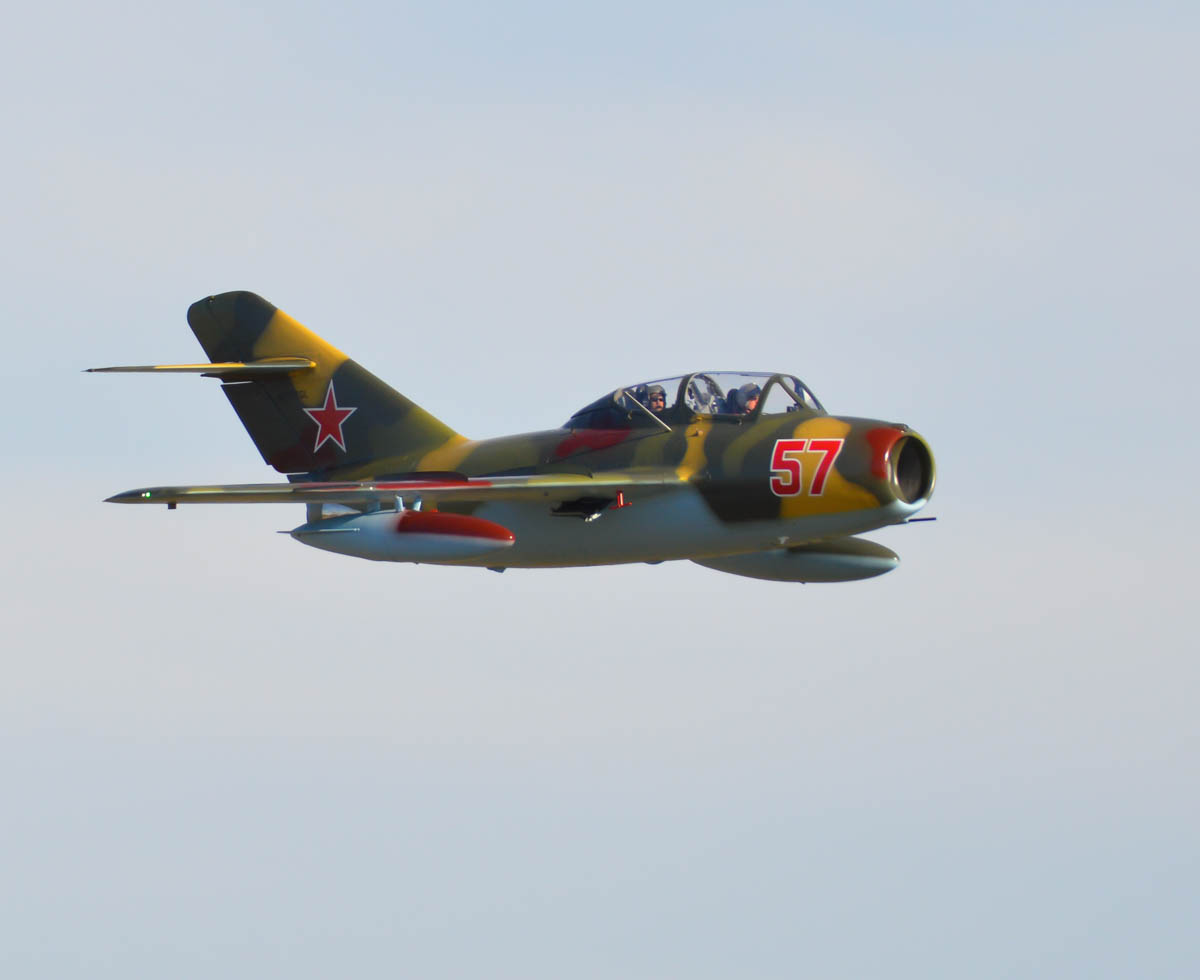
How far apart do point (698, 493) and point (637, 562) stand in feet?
4.92

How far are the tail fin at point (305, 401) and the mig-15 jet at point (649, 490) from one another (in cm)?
35

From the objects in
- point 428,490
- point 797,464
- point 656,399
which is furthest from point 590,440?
point 797,464

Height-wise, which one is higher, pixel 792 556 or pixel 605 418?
pixel 605 418

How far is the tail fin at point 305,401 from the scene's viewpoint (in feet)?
89.4

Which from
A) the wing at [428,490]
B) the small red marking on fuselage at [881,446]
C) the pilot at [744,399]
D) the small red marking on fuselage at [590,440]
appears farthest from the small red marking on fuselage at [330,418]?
the small red marking on fuselage at [881,446]

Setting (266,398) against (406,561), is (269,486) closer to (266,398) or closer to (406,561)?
(406,561)

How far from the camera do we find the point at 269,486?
23094 mm

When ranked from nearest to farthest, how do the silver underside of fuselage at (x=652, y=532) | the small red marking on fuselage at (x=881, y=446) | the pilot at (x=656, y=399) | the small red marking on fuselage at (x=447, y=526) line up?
the small red marking on fuselage at (x=447, y=526)
the small red marking on fuselage at (x=881, y=446)
the silver underside of fuselage at (x=652, y=532)
the pilot at (x=656, y=399)

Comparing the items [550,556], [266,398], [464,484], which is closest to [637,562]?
[550,556]

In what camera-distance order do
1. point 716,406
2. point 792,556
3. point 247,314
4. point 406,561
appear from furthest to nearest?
point 247,314 → point 792,556 → point 716,406 → point 406,561

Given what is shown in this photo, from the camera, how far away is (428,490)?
2314 centimetres

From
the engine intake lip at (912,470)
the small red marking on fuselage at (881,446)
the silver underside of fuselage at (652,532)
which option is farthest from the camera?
the silver underside of fuselage at (652,532)

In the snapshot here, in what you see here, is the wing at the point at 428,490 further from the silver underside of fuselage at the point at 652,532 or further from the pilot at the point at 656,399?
the pilot at the point at 656,399

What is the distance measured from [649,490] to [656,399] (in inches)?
53.4
